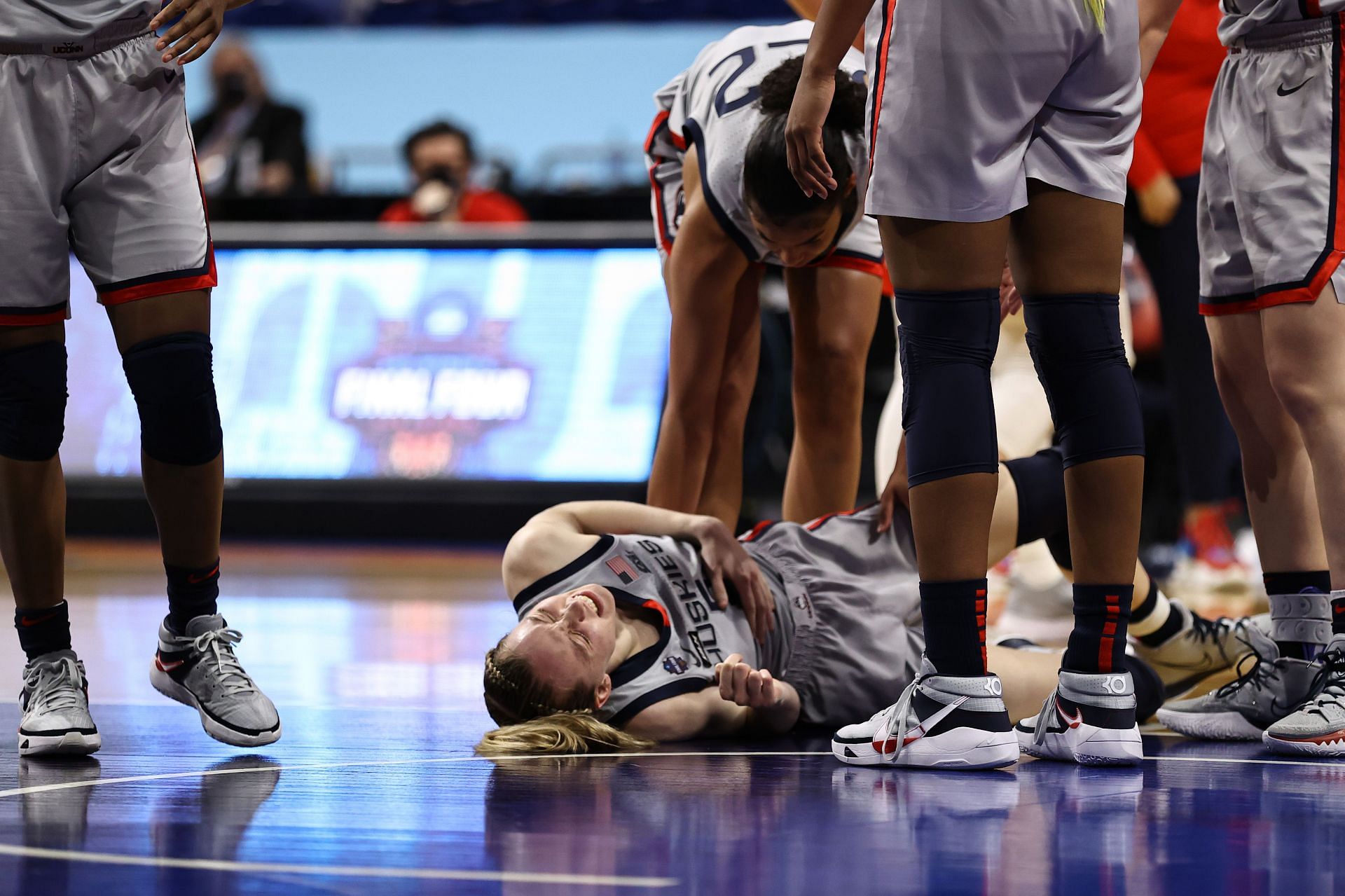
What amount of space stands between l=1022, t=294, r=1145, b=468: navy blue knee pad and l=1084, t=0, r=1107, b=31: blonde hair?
1.28ft

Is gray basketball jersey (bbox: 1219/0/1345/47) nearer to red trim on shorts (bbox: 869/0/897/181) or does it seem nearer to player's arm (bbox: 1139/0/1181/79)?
player's arm (bbox: 1139/0/1181/79)

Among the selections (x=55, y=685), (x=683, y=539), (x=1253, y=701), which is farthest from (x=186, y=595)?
(x=1253, y=701)

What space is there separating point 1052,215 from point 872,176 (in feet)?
0.91

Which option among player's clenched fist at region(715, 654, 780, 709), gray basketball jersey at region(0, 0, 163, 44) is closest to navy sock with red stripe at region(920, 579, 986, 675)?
player's clenched fist at region(715, 654, 780, 709)

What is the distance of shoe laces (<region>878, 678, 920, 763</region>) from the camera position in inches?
86.0

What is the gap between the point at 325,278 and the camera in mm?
7371

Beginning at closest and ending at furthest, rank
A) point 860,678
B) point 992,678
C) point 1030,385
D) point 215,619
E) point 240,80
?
point 992,678 → point 215,619 → point 860,678 → point 1030,385 → point 240,80

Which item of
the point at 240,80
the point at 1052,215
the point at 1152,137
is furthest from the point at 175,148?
the point at 240,80

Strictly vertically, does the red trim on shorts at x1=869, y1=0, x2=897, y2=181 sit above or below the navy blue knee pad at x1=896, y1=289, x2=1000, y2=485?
above

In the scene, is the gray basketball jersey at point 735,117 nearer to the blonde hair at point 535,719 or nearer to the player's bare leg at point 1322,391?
the player's bare leg at point 1322,391

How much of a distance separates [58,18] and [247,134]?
7115 mm

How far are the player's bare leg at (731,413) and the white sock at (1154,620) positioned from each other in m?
0.97

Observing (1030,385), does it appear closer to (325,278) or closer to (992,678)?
(992,678)

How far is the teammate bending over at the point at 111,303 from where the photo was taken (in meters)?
2.38
